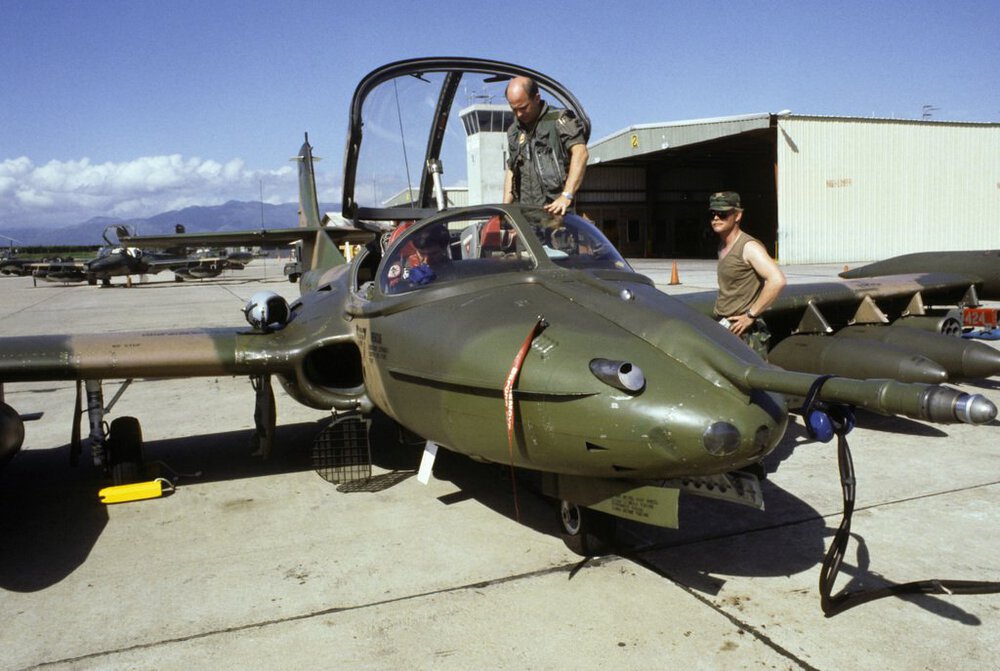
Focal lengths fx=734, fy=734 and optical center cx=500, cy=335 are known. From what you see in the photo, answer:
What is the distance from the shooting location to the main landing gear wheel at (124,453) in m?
5.90

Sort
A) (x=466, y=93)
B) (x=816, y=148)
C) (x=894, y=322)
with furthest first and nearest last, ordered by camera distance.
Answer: (x=816, y=148)
(x=894, y=322)
(x=466, y=93)

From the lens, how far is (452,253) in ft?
15.7

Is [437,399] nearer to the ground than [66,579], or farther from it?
farther from it

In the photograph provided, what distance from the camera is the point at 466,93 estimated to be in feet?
21.9

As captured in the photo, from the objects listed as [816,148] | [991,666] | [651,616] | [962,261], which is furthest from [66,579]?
[816,148]

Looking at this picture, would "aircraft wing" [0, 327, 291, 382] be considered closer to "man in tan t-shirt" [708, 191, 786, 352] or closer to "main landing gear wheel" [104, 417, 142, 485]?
"main landing gear wheel" [104, 417, 142, 485]

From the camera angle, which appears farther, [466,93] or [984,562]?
[466,93]

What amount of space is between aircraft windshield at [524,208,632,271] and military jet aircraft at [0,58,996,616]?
0.05 feet

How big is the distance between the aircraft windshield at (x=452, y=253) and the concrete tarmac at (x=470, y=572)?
163 cm

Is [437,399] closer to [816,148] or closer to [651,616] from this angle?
[651,616]

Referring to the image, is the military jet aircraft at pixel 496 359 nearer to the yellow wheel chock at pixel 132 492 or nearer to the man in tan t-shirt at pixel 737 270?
the yellow wheel chock at pixel 132 492

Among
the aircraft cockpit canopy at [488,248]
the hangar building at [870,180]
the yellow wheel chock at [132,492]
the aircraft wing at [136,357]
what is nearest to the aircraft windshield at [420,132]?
the aircraft wing at [136,357]

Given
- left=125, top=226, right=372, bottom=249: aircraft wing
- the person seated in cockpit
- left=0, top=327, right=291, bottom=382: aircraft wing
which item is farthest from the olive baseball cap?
left=125, top=226, right=372, bottom=249: aircraft wing

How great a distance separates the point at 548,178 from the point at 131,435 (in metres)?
4.02
